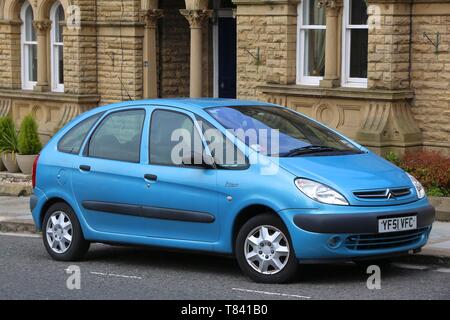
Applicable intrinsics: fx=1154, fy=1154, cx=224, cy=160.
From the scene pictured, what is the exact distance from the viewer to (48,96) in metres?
22.8

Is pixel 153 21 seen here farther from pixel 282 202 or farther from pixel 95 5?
pixel 282 202

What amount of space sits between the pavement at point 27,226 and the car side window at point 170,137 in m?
2.61

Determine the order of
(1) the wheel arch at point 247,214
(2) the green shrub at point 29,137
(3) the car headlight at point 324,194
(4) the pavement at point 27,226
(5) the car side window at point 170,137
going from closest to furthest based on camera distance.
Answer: (3) the car headlight at point 324,194
(1) the wheel arch at point 247,214
(5) the car side window at point 170,137
(4) the pavement at point 27,226
(2) the green shrub at point 29,137

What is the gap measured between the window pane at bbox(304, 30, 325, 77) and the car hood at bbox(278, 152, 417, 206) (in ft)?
25.9

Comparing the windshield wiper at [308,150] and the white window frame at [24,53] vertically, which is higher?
the white window frame at [24,53]

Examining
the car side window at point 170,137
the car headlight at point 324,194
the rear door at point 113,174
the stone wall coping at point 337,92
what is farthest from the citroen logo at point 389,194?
the stone wall coping at point 337,92

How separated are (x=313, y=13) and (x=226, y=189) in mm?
8735

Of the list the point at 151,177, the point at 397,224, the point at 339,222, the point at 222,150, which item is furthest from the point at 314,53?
the point at 339,222

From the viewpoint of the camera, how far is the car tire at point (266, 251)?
10070 mm

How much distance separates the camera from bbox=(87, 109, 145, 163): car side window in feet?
36.9

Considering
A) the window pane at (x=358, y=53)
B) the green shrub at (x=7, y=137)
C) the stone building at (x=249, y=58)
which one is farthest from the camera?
the green shrub at (x=7, y=137)

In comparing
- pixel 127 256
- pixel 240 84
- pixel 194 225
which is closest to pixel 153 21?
pixel 240 84

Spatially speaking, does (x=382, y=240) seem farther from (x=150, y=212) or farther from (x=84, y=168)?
(x=84, y=168)

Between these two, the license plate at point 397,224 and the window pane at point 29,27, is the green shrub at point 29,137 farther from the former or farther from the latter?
the license plate at point 397,224
